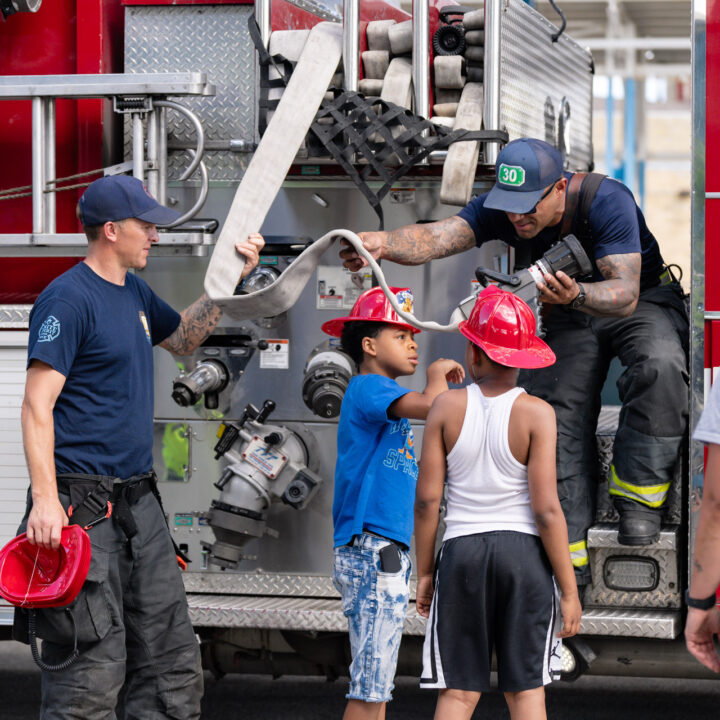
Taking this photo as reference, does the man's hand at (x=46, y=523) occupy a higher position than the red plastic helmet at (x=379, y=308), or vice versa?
the red plastic helmet at (x=379, y=308)

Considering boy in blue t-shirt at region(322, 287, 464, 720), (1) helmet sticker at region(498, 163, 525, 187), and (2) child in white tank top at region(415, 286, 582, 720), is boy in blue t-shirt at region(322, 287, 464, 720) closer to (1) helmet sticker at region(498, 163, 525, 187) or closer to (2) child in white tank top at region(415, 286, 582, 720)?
(2) child in white tank top at region(415, 286, 582, 720)

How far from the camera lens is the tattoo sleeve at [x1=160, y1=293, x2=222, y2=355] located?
161 inches

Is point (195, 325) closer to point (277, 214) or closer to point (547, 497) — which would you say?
point (277, 214)

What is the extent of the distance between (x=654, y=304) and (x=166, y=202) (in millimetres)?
1896

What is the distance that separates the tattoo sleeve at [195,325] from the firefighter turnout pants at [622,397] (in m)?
1.21

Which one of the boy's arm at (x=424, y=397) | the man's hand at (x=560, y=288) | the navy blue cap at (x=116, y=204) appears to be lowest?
the boy's arm at (x=424, y=397)

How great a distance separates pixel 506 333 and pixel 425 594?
0.80 metres

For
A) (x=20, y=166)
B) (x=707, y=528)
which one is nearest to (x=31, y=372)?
(x=20, y=166)

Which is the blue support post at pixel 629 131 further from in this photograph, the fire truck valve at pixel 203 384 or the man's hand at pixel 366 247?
the man's hand at pixel 366 247

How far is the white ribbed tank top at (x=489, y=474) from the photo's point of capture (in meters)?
3.28

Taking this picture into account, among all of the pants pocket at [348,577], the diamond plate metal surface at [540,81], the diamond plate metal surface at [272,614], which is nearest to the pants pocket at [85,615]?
the pants pocket at [348,577]

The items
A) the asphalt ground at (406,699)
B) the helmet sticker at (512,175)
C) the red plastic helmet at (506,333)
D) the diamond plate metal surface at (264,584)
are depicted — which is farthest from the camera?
the asphalt ground at (406,699)

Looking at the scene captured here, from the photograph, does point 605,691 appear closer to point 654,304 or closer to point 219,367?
point 654,304

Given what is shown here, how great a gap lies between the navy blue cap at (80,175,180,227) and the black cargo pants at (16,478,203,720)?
0.85 m
